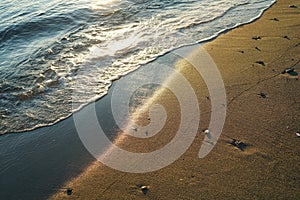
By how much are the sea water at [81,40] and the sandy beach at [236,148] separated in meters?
1.51

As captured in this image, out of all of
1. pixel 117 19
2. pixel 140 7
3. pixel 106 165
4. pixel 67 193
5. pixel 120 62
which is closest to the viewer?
pixel 67 193

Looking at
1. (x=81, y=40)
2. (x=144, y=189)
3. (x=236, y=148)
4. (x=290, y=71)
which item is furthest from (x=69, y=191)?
(x=81, y=40)

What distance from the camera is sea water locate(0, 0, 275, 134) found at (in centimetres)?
488

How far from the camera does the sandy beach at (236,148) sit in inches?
110

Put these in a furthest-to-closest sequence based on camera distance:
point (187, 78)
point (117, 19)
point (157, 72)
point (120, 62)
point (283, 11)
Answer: point (117, 19), point (283, 11), point (120, 62), point (157, 72), point (187, 78)

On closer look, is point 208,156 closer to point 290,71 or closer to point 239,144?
point 239,144

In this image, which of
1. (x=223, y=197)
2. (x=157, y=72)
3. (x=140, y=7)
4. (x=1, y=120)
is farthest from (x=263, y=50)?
(x=140, y=7)

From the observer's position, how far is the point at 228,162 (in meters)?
3.06

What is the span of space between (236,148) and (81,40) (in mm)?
5372

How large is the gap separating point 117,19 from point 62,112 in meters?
5.12

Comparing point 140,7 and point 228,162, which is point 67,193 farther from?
point 140,7

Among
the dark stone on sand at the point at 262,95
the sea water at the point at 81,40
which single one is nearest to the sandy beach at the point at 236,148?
the dark stone on sand at the point at 262,95

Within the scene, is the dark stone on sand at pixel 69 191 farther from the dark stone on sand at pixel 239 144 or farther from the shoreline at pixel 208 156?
the dark stone on sand at pixel 239 144

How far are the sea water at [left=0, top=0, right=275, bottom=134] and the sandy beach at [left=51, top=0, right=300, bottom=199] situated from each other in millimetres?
1505
